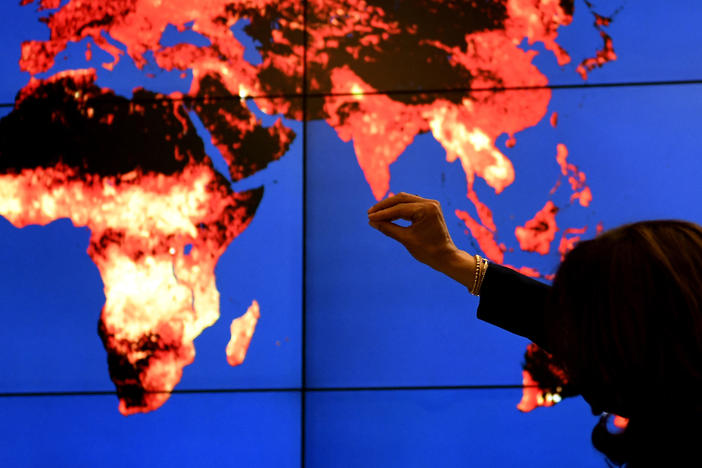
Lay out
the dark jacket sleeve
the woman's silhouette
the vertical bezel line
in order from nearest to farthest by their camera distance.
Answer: the woman's silhouette
the dark jacket sleeve
the vertical bezel line

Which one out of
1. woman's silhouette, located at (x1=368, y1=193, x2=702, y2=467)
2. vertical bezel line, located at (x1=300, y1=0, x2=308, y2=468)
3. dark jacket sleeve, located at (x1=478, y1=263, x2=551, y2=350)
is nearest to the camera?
woman's silhouette, located at (x1=368, y1=193, x2=702, y2=467)

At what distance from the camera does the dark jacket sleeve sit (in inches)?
33.9

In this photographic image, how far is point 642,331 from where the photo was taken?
21.8 inches

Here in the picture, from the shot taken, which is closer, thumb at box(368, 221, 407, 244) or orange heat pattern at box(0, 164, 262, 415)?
thumb at box(368, 221, 407, 244)

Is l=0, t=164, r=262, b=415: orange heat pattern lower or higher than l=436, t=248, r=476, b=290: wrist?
lower

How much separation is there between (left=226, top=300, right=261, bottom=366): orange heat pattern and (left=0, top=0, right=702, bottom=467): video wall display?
0.01m

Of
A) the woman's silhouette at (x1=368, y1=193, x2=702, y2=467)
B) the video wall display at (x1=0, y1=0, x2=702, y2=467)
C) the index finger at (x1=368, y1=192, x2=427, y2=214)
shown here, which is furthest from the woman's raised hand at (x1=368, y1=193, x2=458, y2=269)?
the video wall display at (x1=0, y1=0, x2=702, y2=467)

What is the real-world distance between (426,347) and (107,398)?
3.38 ft

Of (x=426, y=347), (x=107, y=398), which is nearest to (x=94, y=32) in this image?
(x=107, y=398)

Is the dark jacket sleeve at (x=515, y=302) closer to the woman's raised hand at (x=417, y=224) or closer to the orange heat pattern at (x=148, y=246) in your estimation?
the woman's raised hand at (x=417, y=224)

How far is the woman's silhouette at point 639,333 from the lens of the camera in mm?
546

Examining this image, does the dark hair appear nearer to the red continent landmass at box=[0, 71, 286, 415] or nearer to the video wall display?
the video wall display

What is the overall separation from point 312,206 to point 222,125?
1.32 ft

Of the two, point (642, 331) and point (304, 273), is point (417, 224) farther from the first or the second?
point (304, 273)
